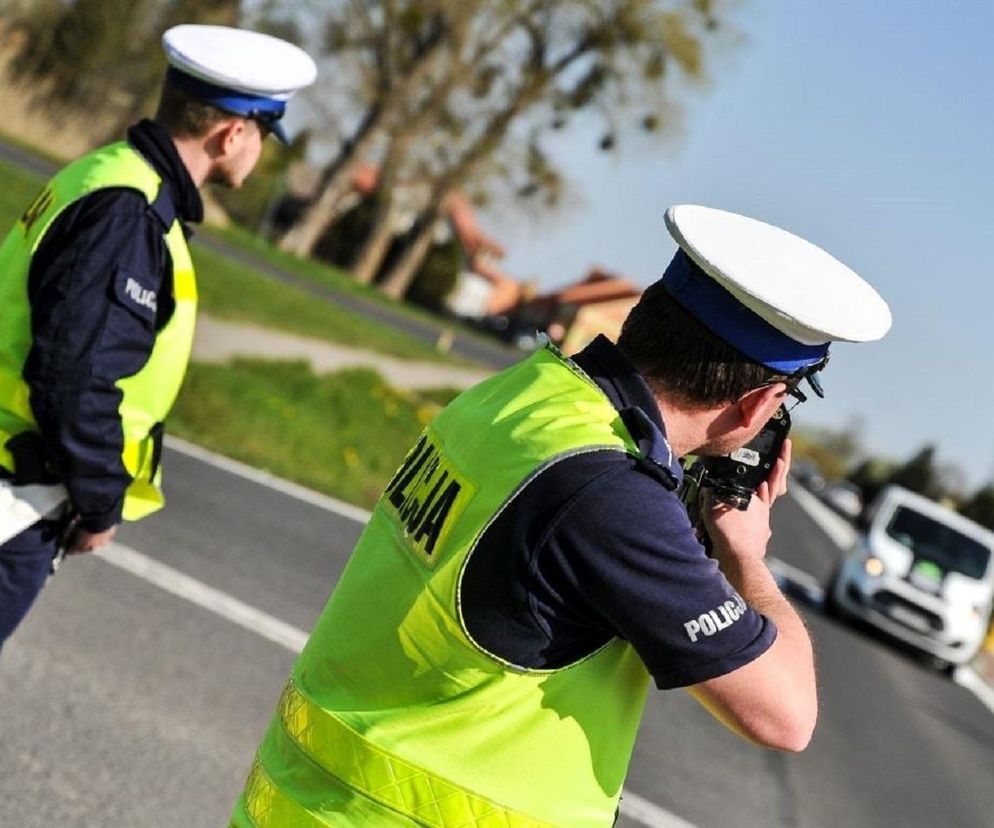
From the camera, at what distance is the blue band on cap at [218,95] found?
11.5ft

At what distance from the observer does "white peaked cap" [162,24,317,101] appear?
3486mm

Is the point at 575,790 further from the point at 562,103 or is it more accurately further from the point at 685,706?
the point at 562,103

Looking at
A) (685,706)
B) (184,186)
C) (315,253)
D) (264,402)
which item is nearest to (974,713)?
(685,706)

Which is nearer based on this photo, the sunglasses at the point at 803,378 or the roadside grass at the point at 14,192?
the sunglasses at the point at 803,378

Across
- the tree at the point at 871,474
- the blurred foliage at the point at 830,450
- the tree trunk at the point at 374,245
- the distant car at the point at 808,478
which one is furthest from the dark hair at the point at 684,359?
the blurred foliage at the point at 830,450

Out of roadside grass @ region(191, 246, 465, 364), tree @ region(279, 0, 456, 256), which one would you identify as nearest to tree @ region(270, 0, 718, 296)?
tree @ region(279, 0, 456, 256)

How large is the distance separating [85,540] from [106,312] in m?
0.63

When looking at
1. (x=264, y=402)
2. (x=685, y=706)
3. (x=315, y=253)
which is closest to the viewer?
(x=685, y=706)

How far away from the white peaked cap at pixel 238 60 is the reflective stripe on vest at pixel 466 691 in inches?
65.5

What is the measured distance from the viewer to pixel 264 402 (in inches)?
556

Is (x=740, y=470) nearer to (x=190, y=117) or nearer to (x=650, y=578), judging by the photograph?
(x=650, y=578)

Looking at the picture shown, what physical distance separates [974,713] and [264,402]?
23.3 ft

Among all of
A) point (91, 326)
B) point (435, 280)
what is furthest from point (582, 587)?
point (435, 280)

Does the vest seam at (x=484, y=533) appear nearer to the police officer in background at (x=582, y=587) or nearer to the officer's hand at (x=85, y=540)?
the police officer in background at (x=582, y=587)
